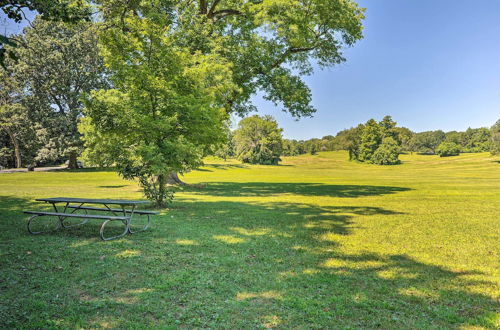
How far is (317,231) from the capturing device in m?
9.18

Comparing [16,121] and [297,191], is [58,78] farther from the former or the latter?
[297,191]

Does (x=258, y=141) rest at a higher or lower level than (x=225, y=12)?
lower

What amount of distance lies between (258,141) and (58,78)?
5235 centimetres

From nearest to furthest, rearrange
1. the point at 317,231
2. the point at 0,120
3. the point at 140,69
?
the point at 317,231
the point at 140,69
the point at 0,120

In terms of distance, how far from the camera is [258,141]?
83125 mm

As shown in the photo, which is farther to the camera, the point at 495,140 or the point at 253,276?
the point at 495,140

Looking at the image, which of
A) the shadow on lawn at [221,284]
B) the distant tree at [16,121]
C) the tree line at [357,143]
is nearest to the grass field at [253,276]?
the shadow on lawn at [221,284]

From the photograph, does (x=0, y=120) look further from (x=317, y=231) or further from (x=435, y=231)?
(x=435, y=231)

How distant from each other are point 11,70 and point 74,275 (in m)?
41.6

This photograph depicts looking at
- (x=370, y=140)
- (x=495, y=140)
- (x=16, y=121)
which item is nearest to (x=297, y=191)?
(x=16, y=121)

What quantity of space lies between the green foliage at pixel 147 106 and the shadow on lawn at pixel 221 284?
3.41 metres

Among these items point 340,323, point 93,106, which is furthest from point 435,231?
point 93,106

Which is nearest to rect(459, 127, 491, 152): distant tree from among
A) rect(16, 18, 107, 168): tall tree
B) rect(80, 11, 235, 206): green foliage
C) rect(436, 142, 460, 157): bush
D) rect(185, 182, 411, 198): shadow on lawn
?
rect(436, 142, 460, 157): bush

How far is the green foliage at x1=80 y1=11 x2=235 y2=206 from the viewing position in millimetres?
11008
